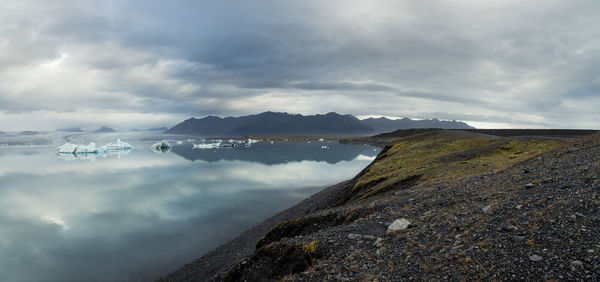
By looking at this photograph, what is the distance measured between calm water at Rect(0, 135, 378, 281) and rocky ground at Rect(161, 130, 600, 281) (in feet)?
41.4

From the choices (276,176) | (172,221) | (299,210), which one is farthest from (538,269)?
(276,176)

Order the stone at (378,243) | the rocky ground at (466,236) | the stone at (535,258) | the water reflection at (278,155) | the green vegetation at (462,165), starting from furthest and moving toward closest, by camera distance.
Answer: the water reflection at (278,155) → the green vegetation at (462,165) → the stone at (378,243) → the rocky ground at (466,236) → the stone at (535,258)

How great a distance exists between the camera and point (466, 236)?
7.50 metres

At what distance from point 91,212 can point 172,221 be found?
1162 centimetres

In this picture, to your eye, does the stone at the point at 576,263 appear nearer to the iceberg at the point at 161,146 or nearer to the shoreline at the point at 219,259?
the shoreline at the point at 219,259

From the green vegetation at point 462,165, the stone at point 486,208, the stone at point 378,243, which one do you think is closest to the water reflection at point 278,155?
the green vegetation at point 462,165

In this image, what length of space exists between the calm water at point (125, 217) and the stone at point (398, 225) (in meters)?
14.6

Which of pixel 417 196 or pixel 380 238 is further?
pixel 417 196

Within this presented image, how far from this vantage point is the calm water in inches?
779

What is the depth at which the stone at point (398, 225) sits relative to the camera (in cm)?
937

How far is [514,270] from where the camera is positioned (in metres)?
5.66

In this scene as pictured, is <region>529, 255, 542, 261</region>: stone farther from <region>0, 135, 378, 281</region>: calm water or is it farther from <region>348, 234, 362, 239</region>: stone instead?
<region>0, 135, 378, 281</region>: calm water

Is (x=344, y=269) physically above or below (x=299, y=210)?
above

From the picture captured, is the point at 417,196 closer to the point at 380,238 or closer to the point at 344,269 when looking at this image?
the point at 380,238
